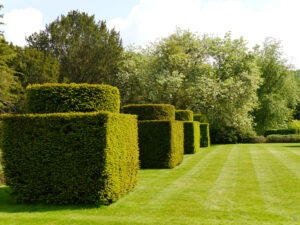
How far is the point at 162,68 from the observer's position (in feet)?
121

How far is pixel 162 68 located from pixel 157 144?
22.5m

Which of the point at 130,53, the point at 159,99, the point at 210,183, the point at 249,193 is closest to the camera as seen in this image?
the point at 249,193

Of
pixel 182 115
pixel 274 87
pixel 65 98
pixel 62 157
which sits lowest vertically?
pixel 62 157

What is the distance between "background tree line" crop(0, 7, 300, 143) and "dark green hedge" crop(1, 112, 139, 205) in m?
26.0

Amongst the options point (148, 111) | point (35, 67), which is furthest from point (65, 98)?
point (35, 67)

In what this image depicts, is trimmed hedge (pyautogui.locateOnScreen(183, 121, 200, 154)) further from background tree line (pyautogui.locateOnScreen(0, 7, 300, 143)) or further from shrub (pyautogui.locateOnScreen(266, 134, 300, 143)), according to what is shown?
shrub (pyautogui.locateOnScreen(266, 134, 300, 143))

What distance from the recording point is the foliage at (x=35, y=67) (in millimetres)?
32531

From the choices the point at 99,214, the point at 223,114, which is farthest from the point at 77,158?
the point at 223,114

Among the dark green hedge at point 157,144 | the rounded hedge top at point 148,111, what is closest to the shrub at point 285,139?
the rounded hedge top at point 148,111

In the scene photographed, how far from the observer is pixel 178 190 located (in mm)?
9609

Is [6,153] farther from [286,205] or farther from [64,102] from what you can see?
[286,205]

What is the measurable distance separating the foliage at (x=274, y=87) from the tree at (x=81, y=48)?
2021cm

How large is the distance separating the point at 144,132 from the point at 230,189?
21.5 feet

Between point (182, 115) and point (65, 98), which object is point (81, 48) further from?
point (65, 98)
